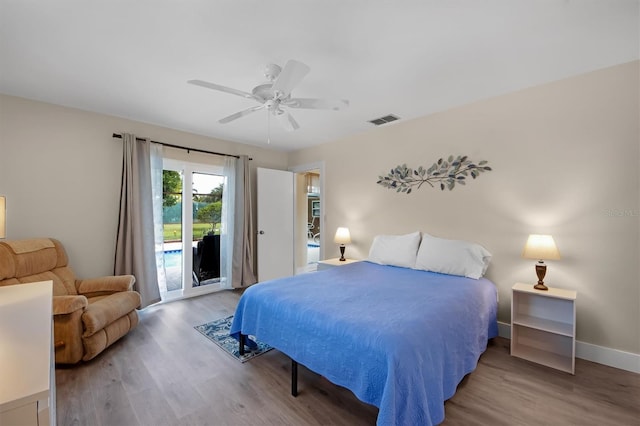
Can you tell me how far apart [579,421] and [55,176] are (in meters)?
5.03

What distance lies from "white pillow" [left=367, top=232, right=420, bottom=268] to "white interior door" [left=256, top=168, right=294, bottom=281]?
196 centimetres

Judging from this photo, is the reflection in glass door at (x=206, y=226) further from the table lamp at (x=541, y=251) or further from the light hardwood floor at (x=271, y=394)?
the table lamp at (x=541, y=251)

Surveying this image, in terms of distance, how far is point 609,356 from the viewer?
2264 millimetres

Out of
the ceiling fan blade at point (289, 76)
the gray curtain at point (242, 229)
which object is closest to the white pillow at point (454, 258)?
the ceiling fan blade at point (289, 76)

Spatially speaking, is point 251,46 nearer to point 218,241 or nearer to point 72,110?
point 72,110

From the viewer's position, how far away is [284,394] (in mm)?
1916

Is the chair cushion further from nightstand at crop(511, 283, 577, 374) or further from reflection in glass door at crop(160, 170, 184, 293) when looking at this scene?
nightstand at crop(511, 283, 577, 374)

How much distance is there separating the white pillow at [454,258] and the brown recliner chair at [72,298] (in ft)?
10.1

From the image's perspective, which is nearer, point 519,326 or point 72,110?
point 519,326

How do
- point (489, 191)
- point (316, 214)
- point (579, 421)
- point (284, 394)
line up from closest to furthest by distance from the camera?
point (579, 421), point (284, 394), point (489, 191), point (316, 214)

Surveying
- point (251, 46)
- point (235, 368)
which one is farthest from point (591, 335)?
point (251, 46)

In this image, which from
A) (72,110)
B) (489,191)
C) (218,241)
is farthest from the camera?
(218,241)

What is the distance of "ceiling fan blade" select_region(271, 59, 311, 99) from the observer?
1.65 meters

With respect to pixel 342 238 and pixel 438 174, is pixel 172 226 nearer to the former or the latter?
pixel 342 238
